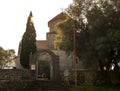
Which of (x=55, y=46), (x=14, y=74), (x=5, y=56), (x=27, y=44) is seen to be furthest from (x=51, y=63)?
(x=5, y=56)

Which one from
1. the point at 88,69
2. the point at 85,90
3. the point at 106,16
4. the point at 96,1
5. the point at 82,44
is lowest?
the point at 85,90

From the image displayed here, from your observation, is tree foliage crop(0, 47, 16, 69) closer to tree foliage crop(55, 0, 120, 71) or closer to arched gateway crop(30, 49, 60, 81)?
arched gateway crop(30, 49, 60, 81)

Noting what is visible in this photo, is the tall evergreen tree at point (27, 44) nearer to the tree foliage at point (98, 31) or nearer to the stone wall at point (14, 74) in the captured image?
the stone wall at point (14, 74)

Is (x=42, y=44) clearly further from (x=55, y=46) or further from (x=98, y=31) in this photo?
(x=98, y=31)

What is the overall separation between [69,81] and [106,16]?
9983 millimetres

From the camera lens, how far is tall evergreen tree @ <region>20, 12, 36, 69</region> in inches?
1553

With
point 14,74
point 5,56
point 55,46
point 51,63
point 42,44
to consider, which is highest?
point 42,44

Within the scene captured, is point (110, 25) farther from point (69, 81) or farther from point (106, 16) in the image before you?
point (69, 81)

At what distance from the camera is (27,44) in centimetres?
3994

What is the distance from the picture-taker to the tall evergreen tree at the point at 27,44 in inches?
1553

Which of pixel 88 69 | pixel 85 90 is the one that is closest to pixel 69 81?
pixel 88 69

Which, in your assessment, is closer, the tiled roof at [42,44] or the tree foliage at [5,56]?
the tiled roof at [42,44]

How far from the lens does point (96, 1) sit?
33.9 m

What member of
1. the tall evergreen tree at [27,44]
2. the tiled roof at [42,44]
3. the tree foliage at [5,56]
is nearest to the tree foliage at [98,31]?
the tall evergreen tree at [27,44]
